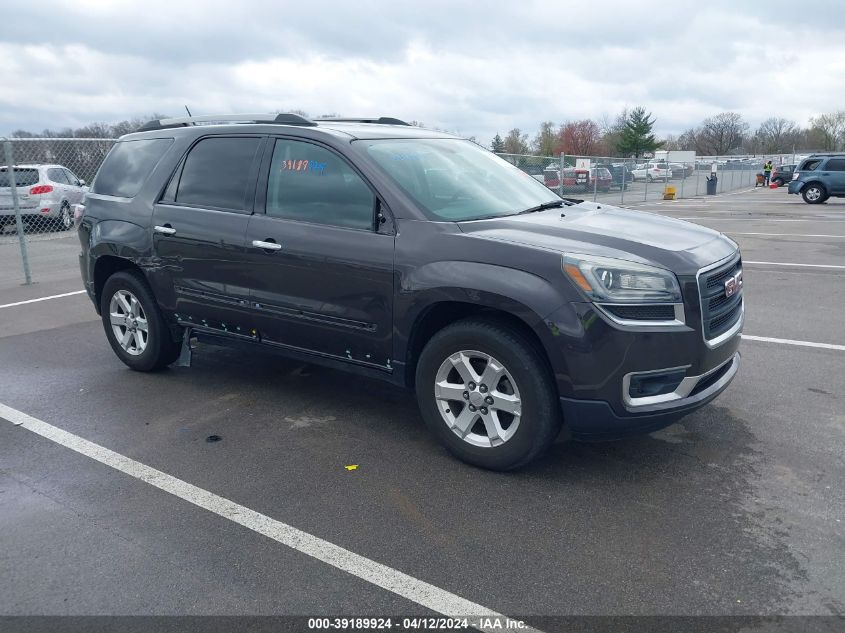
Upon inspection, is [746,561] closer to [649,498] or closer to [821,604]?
[821,604]

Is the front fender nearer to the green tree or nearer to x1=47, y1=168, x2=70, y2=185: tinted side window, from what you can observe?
x1=47, y1=168, x2=70, y2=185: tinted side window

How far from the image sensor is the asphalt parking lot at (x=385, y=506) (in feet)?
9.87

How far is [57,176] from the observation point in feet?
56.3

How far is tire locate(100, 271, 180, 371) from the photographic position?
5.66 meters

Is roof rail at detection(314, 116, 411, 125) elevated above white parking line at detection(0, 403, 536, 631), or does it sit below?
above

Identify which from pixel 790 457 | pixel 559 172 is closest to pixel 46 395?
pixel 790 457

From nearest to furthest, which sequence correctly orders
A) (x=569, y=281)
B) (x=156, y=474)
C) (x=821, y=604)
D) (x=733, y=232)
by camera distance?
(x=821, y=604)
(x=569, y=281)
(x=156, y=474)
(x=733, y=232)

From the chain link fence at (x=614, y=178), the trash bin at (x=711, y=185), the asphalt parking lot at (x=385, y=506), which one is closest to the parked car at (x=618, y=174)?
the chain link fence at (x=614, y=178)

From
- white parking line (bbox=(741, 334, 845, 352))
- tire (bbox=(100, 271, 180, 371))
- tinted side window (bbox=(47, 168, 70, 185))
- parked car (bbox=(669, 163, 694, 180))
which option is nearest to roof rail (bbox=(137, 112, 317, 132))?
tire (bbox=(100, 271, 180, 371))

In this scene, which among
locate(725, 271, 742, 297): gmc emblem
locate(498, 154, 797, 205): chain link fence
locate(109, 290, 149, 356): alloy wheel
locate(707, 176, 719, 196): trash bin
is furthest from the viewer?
locate(707, 176, 719, 196): trash bin

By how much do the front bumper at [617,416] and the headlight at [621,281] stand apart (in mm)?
494

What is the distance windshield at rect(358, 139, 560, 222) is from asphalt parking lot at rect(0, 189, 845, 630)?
1434 mm

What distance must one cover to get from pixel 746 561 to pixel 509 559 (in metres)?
1.01

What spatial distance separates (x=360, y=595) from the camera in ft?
9.81
